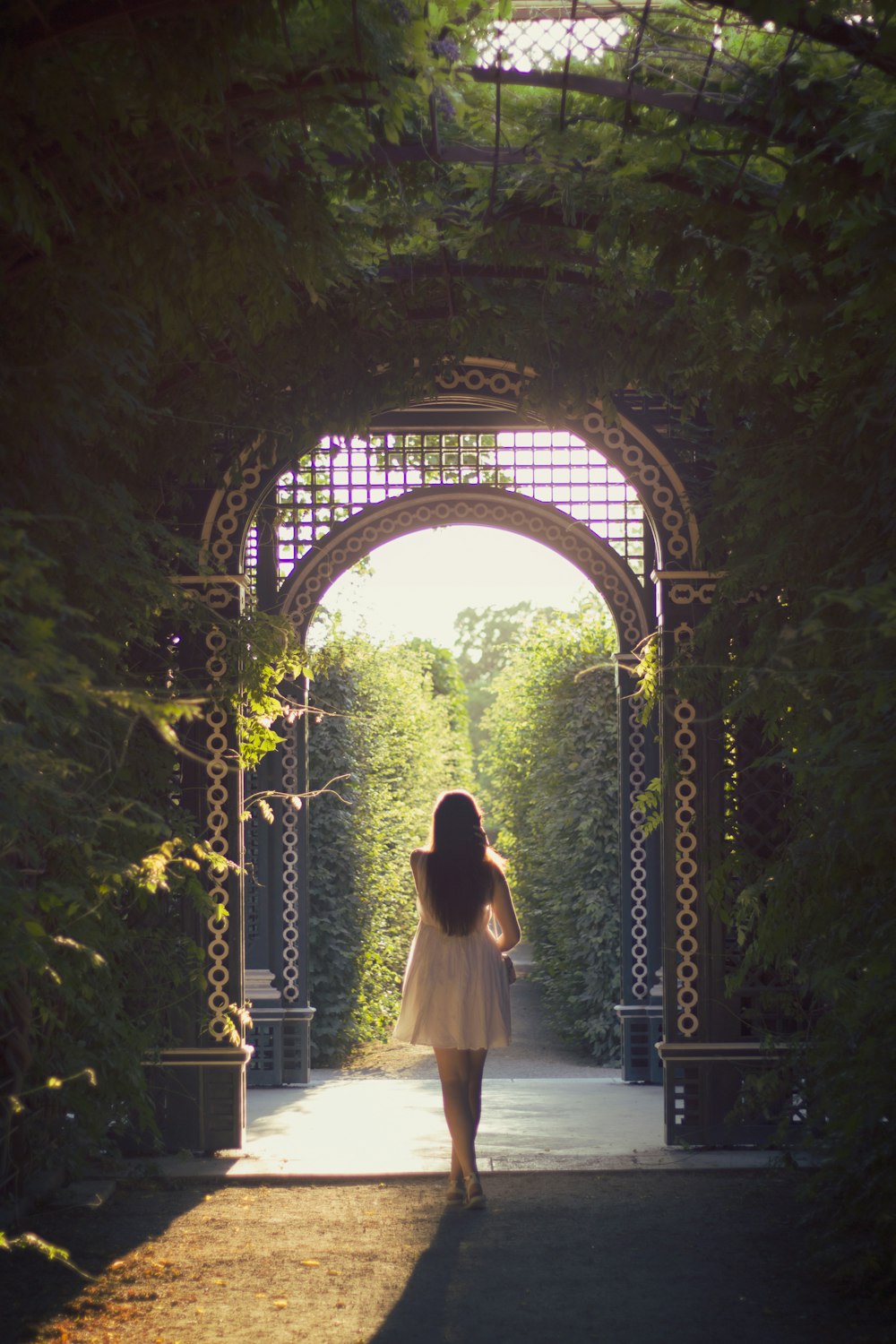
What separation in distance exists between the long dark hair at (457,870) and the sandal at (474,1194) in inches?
34.7

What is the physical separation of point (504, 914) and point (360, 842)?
18.3ft

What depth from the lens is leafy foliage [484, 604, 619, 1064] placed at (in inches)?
412

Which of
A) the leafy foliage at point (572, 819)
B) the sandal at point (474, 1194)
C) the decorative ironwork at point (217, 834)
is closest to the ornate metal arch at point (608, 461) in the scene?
the decorative ironwork at point (217, 834)

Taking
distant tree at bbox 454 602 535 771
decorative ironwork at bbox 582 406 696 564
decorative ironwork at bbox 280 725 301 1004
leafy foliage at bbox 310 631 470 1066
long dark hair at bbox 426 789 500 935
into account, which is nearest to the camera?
long dark hair at bbox 426 789 500 935

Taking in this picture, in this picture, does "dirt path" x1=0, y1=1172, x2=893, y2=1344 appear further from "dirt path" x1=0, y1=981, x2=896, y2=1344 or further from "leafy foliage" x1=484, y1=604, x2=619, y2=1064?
"leafy foliage" x1=484, y1=604, x2=619, y2=1064

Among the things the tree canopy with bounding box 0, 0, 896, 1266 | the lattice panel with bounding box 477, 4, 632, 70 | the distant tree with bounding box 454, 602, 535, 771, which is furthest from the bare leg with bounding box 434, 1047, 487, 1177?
the distant tree with bounding box 454, 602, 535, 771

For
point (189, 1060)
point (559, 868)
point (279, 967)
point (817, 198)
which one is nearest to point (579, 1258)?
point (189, 1060)

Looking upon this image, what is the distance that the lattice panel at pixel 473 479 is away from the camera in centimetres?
799

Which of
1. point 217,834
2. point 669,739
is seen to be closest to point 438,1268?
point 217,834

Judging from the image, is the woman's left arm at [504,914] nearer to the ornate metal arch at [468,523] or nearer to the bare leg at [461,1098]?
the bare leg at [461,1098]

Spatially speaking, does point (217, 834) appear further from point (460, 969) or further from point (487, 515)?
point (487, 515)

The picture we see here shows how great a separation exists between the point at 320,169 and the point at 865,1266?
11.5 ft

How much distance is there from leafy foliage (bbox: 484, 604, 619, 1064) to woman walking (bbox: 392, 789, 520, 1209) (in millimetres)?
4126

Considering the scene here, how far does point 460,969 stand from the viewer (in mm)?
5285
